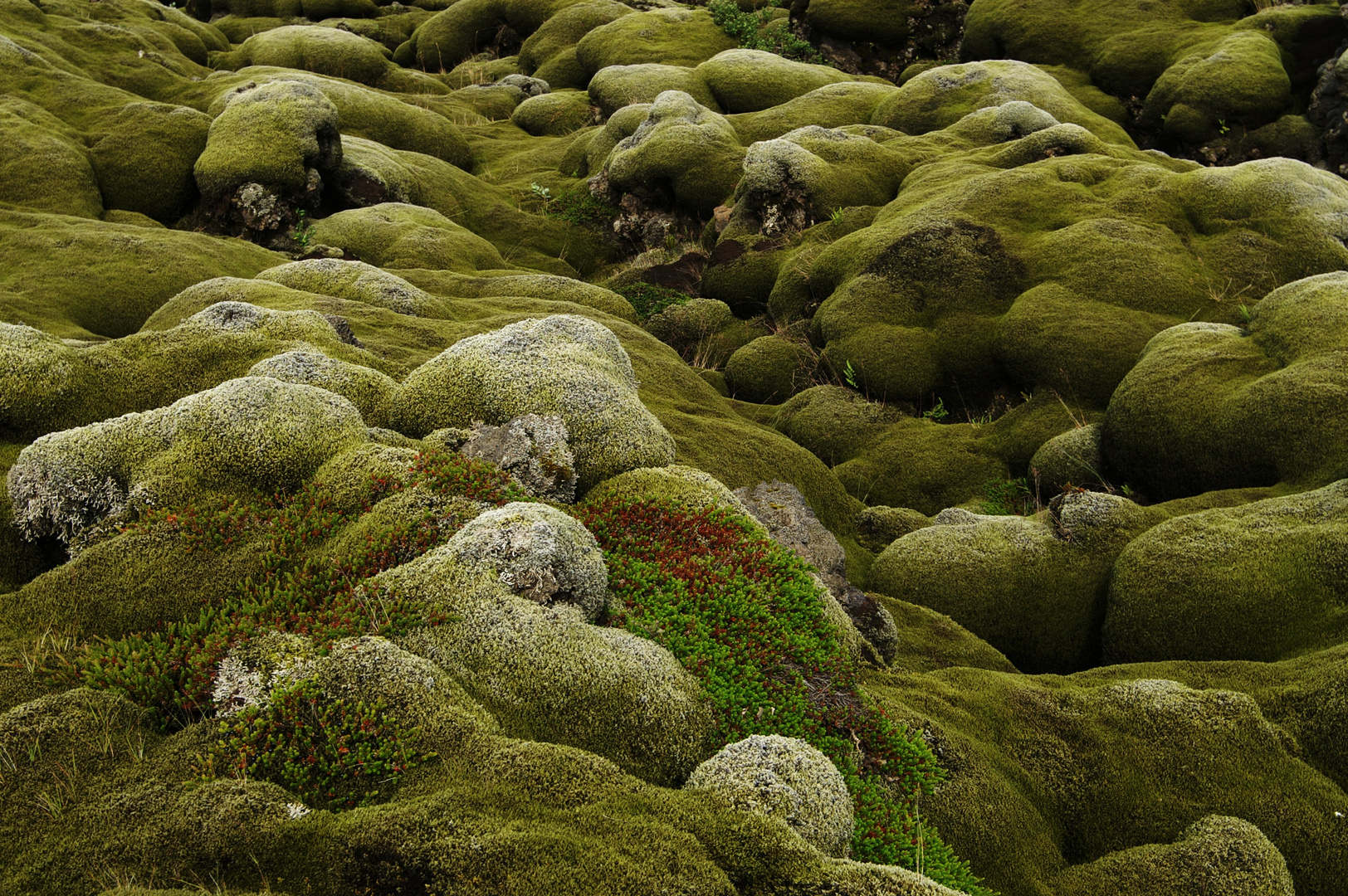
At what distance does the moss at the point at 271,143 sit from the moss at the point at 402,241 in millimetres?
1741

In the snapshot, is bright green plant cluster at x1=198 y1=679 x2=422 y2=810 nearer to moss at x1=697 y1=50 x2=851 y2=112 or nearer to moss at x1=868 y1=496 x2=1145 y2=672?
moss at x1=868 y1=496 x2=1145 y2=672

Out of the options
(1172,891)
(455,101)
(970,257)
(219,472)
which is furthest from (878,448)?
(455,101)

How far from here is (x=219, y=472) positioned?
769 cm

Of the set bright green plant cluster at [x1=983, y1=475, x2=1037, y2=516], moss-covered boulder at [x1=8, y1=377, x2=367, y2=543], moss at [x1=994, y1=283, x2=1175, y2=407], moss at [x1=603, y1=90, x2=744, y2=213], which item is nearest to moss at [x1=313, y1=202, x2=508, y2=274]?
moss at [x1=603, y1=90, x2=744, y2=213]

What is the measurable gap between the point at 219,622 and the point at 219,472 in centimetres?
213

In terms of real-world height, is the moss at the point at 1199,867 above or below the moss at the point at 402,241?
above

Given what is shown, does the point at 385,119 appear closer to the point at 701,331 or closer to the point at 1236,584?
the point at 701,331

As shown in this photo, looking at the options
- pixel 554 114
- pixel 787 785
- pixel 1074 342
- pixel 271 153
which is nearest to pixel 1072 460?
pixel 1074 342

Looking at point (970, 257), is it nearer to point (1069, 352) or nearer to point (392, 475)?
point (1069, 352)

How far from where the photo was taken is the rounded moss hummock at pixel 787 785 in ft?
17.3

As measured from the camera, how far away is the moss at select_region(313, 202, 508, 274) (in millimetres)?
20516

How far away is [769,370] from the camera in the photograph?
18922 mm

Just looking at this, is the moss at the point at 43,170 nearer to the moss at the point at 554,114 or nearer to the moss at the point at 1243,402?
the moss at the point at 554,114

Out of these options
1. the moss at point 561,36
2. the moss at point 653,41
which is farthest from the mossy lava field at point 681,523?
the moss at point 561,36
